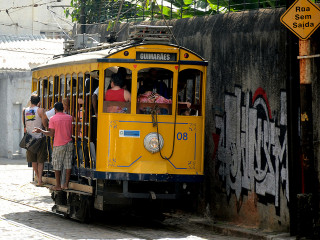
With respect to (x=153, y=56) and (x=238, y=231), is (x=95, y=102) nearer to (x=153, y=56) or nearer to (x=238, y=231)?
(x=153, y=56)

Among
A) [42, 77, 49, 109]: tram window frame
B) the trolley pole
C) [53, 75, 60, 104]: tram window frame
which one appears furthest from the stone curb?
the trolley pole

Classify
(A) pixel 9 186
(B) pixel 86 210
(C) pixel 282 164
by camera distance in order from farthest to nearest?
1. (A) pixel 9 186
2. (B) pixel 86 210
3. (C) pixel 282 164

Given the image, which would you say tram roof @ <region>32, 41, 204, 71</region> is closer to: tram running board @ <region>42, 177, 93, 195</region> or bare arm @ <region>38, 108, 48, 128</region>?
bare arm @ <region>38, 108, 48, 128</region>

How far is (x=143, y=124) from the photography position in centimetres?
1321

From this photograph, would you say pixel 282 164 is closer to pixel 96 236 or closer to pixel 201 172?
pixel 201 172

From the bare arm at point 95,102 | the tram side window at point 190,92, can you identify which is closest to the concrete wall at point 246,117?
the tram side window at point 190,92

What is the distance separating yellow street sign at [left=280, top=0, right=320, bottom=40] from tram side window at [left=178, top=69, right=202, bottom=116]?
2.76 metres

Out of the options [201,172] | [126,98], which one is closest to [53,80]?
[126,98]

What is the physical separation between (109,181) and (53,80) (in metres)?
3.25

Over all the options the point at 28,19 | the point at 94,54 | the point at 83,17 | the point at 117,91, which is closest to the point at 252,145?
the point at 117,91

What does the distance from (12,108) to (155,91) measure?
2180 cm

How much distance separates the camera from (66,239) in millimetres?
11969

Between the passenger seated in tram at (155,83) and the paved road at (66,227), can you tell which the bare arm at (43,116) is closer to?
the paved road at (66,227)

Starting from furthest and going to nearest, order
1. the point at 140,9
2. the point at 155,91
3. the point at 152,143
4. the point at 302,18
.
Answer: the point at 140,9, the point at 155,91, the point at 152,143, the point at 302,18
